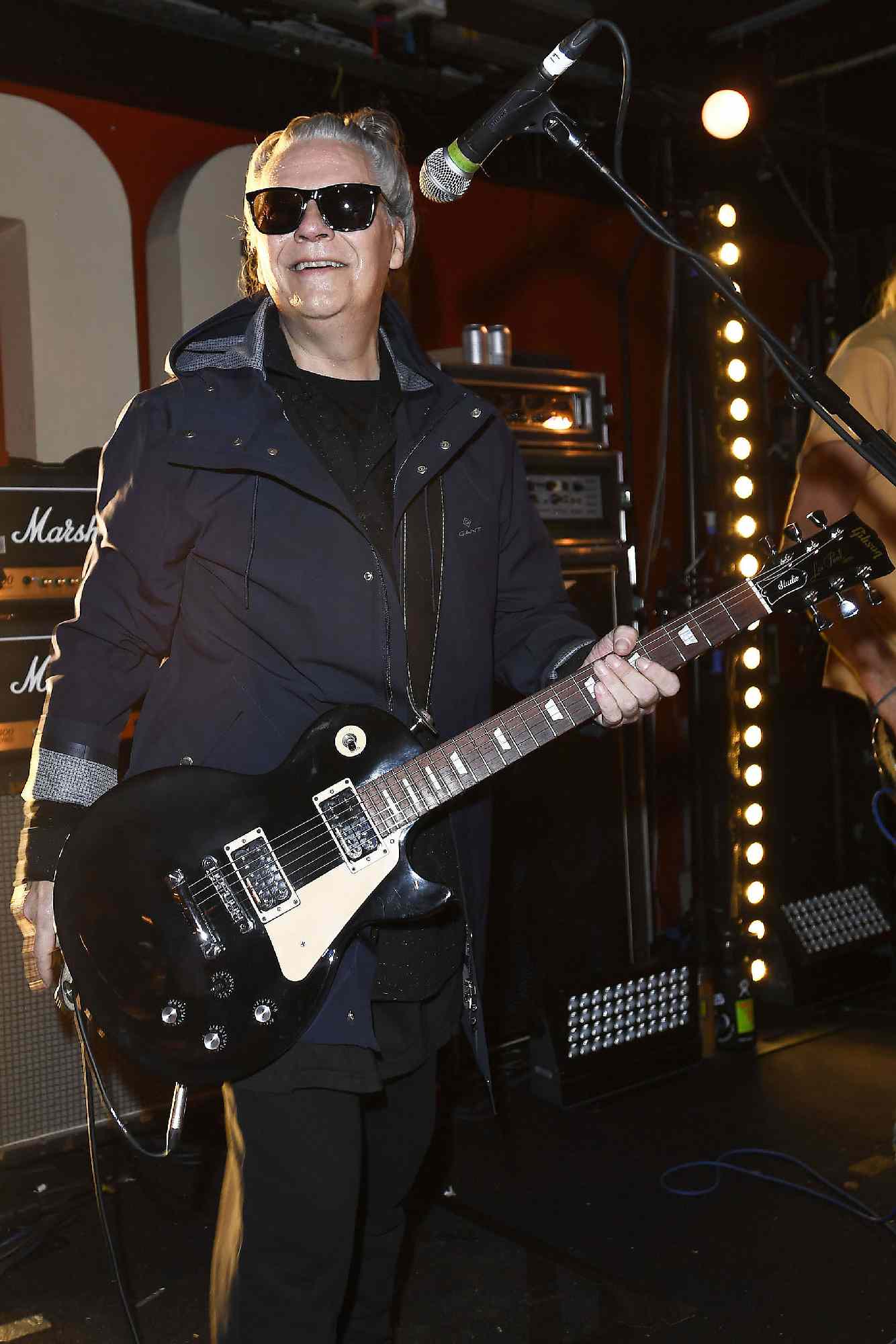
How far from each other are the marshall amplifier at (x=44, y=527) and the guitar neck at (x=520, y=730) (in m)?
1.20

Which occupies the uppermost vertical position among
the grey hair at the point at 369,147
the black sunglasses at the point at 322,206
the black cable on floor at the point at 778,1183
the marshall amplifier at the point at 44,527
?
the grey hair at the point at 369,147

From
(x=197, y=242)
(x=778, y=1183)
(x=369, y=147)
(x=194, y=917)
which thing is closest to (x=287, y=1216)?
(x=194, y=917)

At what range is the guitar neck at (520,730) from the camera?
1733 mm

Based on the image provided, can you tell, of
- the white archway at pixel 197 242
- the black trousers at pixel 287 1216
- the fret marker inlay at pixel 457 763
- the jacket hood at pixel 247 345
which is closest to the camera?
the black trousers at pixel 287 1216

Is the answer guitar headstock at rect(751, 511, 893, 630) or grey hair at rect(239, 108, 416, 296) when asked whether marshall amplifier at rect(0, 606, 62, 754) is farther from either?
guitar headstock at rect(751, 511, 893, 630)

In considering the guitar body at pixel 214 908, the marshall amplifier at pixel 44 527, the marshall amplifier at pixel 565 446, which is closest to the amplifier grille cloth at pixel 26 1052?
the marshall amplifier at pixel 44 527

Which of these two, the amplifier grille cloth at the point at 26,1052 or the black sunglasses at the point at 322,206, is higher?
the black sunglasses at the point at 322,206

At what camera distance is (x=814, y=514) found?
1.81 meters

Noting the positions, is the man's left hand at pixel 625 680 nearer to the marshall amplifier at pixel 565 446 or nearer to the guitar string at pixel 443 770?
the guitar string at pixel 443 770

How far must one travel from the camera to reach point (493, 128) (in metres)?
1.60

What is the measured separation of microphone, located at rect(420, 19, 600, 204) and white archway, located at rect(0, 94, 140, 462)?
191 centimetres

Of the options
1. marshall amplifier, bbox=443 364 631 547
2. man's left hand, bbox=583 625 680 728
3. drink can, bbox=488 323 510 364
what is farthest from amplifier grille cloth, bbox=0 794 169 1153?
drink can, bbox=488 323 510 364

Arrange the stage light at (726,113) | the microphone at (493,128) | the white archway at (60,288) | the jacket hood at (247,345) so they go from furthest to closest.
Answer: the white archway at (60,288), the stage light at (726,113), the jacket hood at (247,345), the microphone at (493,128)

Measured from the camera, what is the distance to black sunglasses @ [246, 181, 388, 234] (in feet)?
6.13
